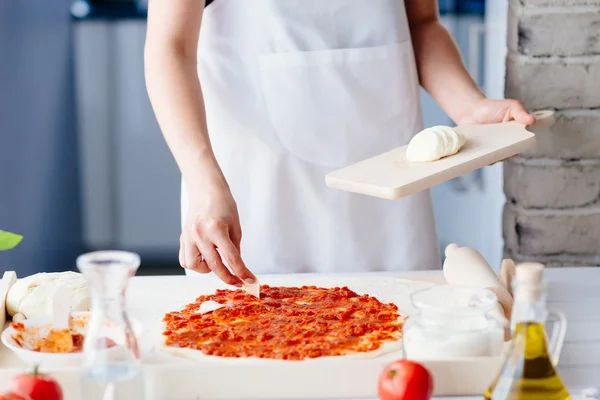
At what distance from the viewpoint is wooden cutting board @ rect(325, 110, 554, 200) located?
138 cm

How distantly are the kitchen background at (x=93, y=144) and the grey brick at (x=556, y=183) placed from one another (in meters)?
0.54

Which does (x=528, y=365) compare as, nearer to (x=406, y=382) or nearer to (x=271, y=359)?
(x=406, y=382)

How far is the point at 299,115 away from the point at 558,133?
1.99ft

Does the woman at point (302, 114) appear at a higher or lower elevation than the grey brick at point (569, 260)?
higher

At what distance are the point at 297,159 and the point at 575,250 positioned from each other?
0.71 metres

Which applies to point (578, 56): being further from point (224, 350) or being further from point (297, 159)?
point (224, 350)

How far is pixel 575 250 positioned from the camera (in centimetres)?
205

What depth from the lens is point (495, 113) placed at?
1.71m

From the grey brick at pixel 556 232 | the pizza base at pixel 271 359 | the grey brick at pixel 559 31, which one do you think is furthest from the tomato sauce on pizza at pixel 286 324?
the grey brick at pixel 559 31

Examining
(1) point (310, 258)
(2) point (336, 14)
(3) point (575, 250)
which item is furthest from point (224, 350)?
(3) point (575, 250)

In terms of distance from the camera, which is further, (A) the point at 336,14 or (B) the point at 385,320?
(A) the point at 336,14

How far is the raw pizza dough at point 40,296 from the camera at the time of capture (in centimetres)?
→ 139

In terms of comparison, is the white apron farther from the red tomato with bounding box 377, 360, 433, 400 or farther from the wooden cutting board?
the red tomato with bounding box 377, 360, 433, 400

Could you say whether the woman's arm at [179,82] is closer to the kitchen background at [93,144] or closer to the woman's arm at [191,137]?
the woman's arm at [191,137]
